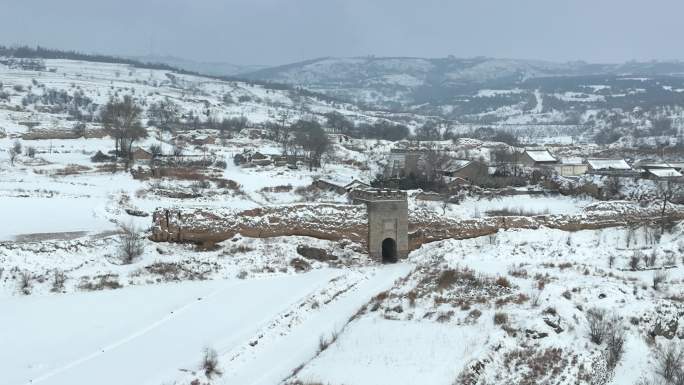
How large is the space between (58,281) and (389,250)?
13.0 m

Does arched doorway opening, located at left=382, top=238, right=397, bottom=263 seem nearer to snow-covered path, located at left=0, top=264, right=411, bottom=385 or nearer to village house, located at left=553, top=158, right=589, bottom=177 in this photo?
snow-covered path, located at left=0, top=264, right=411, bottom=385

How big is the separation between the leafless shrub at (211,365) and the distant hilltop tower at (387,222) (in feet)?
40.8

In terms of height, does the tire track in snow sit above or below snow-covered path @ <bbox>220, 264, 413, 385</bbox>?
above

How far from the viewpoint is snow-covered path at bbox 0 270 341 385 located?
1254cm

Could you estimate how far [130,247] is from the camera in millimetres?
20422

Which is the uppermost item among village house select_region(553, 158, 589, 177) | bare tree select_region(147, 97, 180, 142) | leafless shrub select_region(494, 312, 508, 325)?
bare tree select_region(147, 97, 180, 142)

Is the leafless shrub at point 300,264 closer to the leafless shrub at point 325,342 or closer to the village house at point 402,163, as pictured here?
the leafless shrub at point 325,342

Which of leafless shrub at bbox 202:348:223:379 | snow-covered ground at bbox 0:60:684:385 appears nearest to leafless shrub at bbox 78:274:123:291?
snow-covered ground at bbox 0:60:684:385

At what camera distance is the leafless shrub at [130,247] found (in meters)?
20.3

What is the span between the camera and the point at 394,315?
14.6 m

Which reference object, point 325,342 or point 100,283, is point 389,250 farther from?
point 325,342

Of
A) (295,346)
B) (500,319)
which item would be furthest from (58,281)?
(500,319)

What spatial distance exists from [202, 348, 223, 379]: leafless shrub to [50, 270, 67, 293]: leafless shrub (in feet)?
21.9

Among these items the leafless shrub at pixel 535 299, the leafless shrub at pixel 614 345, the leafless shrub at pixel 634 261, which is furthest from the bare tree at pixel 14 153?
the leafless shrub at pixel 614 345
